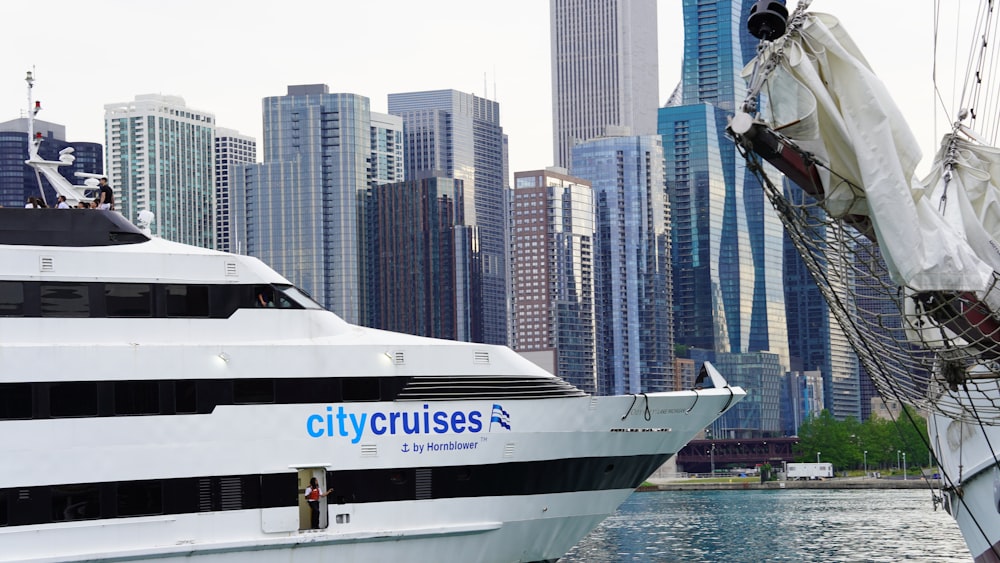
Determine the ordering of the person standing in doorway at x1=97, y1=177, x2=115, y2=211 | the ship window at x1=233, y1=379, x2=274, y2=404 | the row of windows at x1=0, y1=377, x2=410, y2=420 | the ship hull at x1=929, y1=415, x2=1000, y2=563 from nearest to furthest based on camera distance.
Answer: the row of windows at x1=0, y1=377, x2=410, y2=420 < the ship hull at x1=929, y1=415, x2=1000, y2=563 < the ship window at x1=233, y1=379, x2=274, y2=404 < the person standing in doorway at x1=97, y1=177, x2=115, y2=211

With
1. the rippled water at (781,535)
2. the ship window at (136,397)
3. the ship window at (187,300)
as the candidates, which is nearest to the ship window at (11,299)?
the ship window at (136,397)

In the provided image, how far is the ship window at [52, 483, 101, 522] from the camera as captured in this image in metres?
21.7

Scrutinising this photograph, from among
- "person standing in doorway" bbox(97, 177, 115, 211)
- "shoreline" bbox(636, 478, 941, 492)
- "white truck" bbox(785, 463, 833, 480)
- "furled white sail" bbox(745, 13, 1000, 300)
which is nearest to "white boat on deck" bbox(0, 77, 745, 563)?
"person standing in doorway" bbox(97, 177, 115, 211)

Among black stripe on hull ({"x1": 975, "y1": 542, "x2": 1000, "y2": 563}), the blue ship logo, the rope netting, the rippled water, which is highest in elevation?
the rope netting

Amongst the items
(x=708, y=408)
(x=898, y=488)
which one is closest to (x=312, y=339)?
(x=708, y=408)

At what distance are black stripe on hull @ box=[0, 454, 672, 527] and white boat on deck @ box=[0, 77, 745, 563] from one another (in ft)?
0.09

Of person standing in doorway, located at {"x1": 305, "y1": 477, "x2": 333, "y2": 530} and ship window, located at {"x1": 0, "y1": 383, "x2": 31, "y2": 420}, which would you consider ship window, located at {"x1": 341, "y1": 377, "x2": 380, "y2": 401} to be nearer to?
person standing in doorway, located at {"x1": 305, "y1": 477, "x2": 333, "y2": 530}

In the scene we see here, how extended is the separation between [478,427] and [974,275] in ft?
30.6

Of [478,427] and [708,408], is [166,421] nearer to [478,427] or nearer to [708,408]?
[478,427]

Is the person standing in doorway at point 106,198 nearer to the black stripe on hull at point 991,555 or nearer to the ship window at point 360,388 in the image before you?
the ship window at point 360,388

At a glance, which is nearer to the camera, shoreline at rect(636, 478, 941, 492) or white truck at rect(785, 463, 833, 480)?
shoreline at rect(636, 478, 941, 492)

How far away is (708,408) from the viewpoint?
26609mm

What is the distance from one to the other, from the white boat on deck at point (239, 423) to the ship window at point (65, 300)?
3 centimetres

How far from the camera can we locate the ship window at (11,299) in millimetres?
22438
